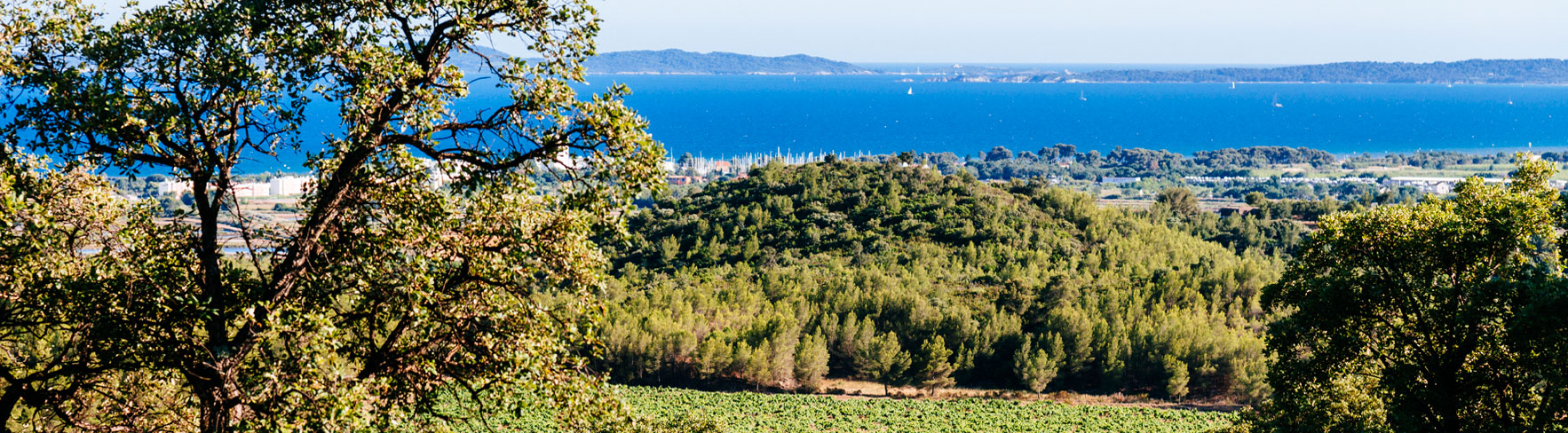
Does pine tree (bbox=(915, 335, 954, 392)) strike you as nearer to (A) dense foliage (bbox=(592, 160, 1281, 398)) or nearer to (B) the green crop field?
(A) dense foliage (bbox=(592, 160, 1281, 398))

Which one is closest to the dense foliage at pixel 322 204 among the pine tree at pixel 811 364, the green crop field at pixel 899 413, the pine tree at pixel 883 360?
the green crop field at pixel 899 413

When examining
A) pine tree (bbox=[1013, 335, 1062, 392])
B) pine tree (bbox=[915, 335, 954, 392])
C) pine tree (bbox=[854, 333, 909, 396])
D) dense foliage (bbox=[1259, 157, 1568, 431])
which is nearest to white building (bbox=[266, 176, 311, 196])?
pine tree (bbox=[854, 333, 909, 396])

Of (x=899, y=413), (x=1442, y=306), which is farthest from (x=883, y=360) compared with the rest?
(x=1442, y=306)

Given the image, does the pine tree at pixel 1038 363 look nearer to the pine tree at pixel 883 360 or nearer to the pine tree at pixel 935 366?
the pine tree at pixel 935 366

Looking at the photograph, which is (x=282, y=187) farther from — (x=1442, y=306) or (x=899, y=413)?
(x=1442, y=306)

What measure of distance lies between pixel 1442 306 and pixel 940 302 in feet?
119

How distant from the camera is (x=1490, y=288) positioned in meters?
10.9

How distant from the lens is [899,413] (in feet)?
129

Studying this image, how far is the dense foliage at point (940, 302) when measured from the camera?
4353 centimetres

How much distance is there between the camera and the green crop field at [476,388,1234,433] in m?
36.8

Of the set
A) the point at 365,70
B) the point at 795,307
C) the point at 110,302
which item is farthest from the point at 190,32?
the point at 795,307

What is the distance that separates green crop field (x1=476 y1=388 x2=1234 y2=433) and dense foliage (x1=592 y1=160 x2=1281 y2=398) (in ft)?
7.39

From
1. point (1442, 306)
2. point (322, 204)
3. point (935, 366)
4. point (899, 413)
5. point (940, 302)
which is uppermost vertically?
point (322, 204)

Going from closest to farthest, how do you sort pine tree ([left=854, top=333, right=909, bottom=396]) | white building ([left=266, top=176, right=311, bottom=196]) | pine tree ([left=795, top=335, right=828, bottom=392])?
pine tree ([left=795, top=335, right=828, bottom=392]) < pine tree ([left=854, top=333, right=909, bottom=396]) < white building ([left=266, top=176, right=311, bottom=196])
